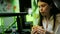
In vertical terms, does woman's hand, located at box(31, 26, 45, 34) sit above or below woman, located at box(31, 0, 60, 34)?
below

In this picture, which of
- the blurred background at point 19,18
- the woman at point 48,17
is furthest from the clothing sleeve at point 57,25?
the blurred background at point 19,18

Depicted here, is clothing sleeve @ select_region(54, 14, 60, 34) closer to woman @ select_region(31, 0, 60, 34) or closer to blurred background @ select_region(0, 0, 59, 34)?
woman @ select_region(31, 0, 60, 34)

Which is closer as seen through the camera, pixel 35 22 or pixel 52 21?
pixel 52 21

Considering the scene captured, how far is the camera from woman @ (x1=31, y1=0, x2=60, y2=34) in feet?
2.32

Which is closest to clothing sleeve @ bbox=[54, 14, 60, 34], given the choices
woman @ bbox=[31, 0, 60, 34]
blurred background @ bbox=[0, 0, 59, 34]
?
woman @ bbox=[31, 0, 60, 34]

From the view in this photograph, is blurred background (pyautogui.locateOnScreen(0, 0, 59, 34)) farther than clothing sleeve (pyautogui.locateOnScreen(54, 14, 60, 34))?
Yes

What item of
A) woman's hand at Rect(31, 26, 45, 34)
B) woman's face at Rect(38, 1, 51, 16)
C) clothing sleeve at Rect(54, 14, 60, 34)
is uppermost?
woman's face at Rect(38, 1, 51, 16)

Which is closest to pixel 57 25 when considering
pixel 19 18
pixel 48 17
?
pixel 48 17

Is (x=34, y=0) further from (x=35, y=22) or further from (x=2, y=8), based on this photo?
(x=2, y=8)

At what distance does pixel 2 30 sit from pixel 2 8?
1.63 ft

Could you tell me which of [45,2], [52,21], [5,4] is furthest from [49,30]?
[5,4]

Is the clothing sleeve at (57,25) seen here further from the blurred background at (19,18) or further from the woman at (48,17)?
the blurred background at (19,18)

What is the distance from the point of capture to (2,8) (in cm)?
134

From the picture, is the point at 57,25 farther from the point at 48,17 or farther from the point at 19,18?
the point at 19,18
